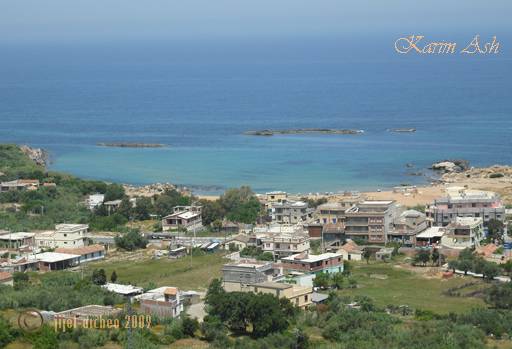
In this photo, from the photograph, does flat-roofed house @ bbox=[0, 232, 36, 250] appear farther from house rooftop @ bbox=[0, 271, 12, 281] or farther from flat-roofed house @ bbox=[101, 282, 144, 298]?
flat-roofed house @ bbox=[101, 282, 144, 298]

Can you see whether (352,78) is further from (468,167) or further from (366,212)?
(366,212)

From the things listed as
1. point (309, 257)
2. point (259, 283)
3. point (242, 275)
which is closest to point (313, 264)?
point (309, 257)

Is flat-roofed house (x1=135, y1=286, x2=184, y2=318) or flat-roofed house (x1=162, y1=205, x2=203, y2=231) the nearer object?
flat-roofed house (x1=135, y1=286, x2=184, y2=318)

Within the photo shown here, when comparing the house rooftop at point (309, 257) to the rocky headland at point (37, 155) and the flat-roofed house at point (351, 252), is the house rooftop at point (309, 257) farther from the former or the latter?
the rocky headland at point (37, 155)

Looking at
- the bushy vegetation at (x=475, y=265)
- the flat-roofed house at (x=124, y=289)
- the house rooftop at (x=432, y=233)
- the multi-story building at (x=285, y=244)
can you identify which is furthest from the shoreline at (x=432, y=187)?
the flat-roofed house at (x=124, y=289)

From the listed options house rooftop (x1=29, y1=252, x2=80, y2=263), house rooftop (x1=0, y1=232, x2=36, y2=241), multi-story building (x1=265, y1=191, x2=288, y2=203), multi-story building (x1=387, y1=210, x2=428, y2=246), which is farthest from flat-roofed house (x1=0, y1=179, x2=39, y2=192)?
multi-story building (x1=387, y1=210, x2=428, y2=246)

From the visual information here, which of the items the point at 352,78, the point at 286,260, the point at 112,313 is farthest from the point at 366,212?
the point at 352,78

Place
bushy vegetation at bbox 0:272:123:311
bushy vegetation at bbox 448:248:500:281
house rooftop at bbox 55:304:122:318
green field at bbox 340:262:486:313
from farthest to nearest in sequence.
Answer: bushy vegetation at bbox 448:248:500:281
green field at bbox 340:262:486:313
bushy vegetation at bbox 0:272:123:311
house rooftop at bbox 55:304:122:318
